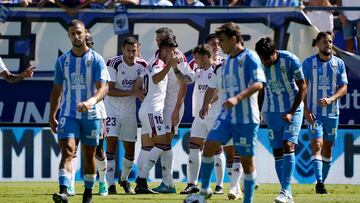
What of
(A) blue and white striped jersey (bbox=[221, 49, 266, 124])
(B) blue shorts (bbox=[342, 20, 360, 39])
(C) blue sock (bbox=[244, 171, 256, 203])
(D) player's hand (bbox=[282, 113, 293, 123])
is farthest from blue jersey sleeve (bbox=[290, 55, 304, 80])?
(B) blue shorts (bbox=[342, 20, 360, 39])

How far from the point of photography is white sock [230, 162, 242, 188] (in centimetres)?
1583

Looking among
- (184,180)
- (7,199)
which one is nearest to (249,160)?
(7,199)

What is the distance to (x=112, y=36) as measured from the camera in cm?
1973

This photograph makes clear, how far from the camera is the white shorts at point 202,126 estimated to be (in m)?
16.6

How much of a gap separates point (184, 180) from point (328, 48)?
155 inches

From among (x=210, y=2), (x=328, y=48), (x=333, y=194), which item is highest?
(x=210, y=2)

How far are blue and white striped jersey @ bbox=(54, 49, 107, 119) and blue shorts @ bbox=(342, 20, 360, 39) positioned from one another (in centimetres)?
740

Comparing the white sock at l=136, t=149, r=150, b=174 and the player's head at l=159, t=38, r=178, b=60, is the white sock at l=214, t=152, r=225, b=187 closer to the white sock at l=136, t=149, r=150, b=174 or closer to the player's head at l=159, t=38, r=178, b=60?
the white sock at l=136, t=149, r=150, b=174

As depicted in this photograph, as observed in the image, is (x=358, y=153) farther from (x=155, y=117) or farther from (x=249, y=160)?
(x=249, y=160)

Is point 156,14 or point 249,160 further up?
point 156,14

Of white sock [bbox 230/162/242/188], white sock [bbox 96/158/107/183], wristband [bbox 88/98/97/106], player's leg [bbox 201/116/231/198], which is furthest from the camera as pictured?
white sock [bbox 96/158/107/183]

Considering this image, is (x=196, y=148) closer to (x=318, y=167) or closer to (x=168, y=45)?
(x=168, y=45)

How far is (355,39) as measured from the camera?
65.3 feet

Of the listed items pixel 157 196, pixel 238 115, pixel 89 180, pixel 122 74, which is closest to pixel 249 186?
pixel 238 115
